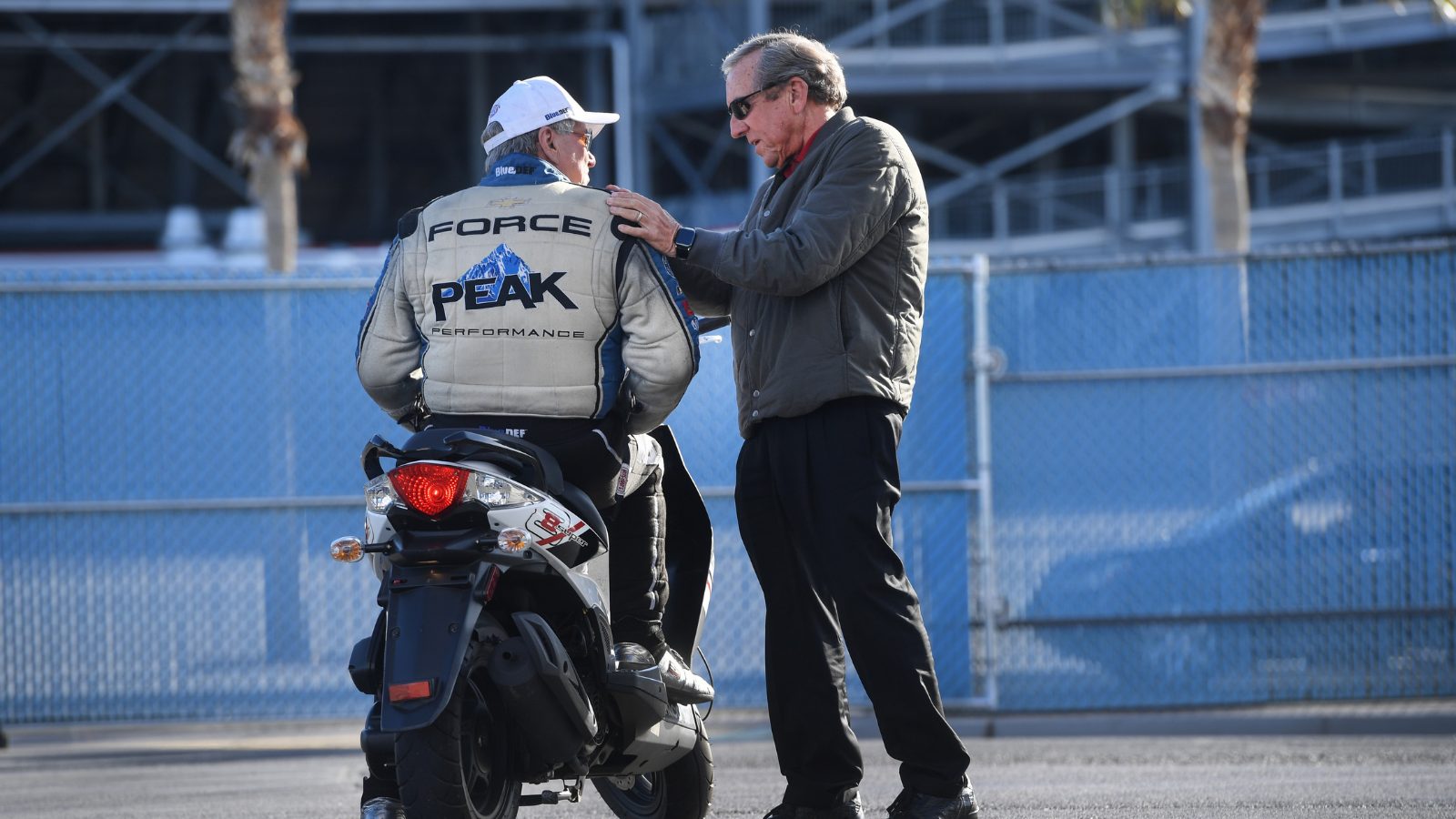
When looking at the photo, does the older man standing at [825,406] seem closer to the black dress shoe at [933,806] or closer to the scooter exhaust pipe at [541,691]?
the black dress shoe at [933,806]

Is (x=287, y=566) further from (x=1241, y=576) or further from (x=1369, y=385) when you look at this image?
(x=1369, y=385)

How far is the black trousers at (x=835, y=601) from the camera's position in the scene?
15.3 feet

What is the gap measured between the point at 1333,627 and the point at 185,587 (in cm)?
555

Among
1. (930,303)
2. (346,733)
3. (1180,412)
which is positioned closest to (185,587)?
(346,733)

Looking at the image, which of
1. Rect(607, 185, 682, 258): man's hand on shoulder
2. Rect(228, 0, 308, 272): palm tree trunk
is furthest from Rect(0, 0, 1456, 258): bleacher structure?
Rect(607, 185, 682, 258): man's hand on shoulder

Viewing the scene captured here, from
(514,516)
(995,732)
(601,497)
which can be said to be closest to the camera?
(514,516)

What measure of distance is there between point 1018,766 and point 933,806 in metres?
2.50

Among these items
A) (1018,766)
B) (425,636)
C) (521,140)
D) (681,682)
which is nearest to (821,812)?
(681,682)

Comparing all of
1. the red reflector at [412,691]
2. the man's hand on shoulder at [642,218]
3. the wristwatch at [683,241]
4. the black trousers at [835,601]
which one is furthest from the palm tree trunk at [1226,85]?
the red reflector at [412,691]

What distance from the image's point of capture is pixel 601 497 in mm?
4477

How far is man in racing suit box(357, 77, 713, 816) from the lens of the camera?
173 inches

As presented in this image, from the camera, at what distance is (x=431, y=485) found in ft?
13.2

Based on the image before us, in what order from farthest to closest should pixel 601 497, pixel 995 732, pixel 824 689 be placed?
pixel 995 732 → pixel 824 689 → pixel 601 497

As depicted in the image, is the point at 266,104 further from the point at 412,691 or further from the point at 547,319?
the point at 412,691
